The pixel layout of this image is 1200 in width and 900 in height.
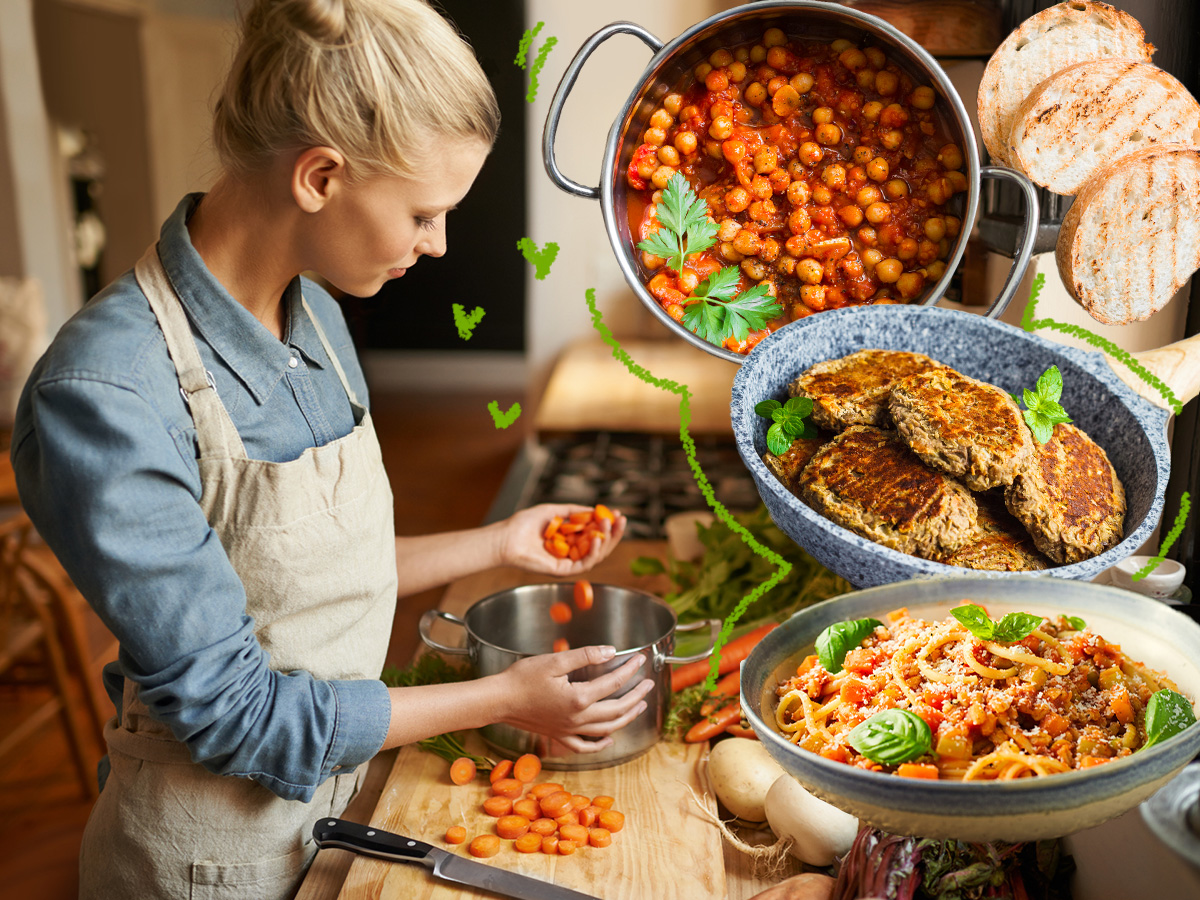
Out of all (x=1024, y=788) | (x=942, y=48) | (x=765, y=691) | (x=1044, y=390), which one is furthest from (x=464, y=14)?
(x=1024, y=788)

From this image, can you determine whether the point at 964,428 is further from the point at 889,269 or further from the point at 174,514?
the point at 174,514

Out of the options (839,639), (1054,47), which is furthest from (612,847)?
(1054,47)

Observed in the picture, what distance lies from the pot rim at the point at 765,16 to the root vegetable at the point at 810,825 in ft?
1.58

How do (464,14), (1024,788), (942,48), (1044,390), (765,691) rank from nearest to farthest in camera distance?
(1024,788) < (765,691) < (1044,390) < (942,48) < (464,14)

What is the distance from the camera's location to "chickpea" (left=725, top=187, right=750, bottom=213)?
115 cm

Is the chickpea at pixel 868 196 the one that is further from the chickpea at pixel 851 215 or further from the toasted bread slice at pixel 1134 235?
the toasted bread slice at pixel 1134 235

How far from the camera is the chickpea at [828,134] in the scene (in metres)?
1.14

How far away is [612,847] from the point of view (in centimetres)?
105

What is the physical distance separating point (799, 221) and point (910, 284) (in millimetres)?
154

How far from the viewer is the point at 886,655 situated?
897 mm

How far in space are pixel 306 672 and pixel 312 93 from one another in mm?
584

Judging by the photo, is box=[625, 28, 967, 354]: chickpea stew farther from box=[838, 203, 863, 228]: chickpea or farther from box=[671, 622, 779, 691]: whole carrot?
box=[671, 622, 779, 691]: whole carrot

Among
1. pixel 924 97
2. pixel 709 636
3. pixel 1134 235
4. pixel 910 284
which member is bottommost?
pixel 709 636

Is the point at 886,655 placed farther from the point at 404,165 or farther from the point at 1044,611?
the point at 404,165
